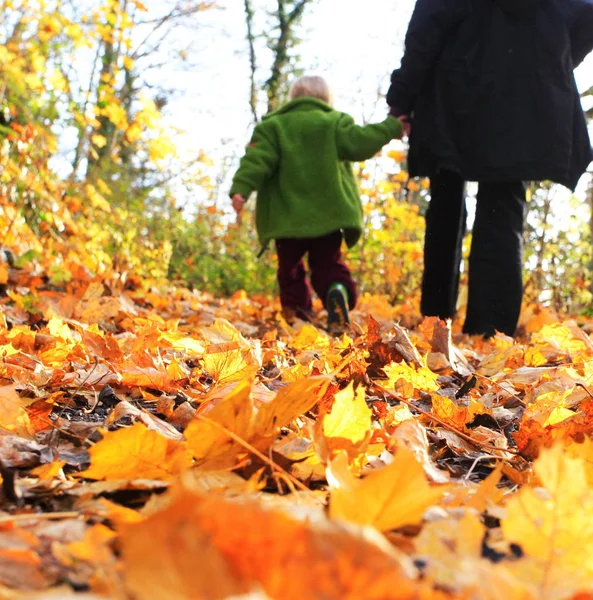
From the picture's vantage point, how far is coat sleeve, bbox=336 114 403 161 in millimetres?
3609

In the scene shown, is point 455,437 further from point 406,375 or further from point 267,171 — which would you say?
point 267,171

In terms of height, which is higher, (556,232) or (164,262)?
(556,232)

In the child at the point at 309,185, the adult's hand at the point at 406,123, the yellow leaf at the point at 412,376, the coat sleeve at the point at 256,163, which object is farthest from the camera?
the child at the point at 309,185

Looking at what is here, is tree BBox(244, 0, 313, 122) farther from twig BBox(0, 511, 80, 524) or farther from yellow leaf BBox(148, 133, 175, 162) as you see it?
twig BBox(0, 511, 80, 524)

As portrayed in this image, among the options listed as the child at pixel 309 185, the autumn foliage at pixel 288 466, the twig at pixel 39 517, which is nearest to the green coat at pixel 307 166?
the child at pixel 309 185

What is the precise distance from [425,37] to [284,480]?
2.73 m

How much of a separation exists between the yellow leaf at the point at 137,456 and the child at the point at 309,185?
10.2 feet

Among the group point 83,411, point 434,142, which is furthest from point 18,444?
point 434,142

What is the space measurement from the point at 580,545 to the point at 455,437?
0.65 meters

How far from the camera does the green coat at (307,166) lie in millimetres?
4016

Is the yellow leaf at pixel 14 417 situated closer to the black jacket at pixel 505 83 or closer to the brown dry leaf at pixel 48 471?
the brown dry leaf at pixel 48 471

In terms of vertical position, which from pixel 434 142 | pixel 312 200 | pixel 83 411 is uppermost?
pixel 434 142

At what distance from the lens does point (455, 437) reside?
1.19 m

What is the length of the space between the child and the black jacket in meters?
0.85
